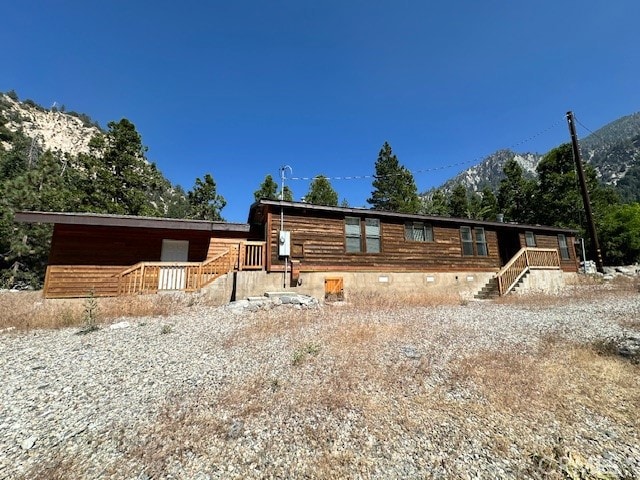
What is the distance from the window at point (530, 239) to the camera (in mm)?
18125

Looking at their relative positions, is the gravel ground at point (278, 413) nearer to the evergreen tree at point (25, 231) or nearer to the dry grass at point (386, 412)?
the dry grass at point (386, 412)

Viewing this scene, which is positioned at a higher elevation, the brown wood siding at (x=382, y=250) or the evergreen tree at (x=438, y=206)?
the evergreen tree at (x=438, y=206)

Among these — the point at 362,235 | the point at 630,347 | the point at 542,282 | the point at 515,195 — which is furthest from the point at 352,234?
the point at 515,195

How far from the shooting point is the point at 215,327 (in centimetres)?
731

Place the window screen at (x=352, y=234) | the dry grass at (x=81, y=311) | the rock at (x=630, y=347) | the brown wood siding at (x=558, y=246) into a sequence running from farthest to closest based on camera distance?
the brown wood siding at (x=558, y=246), the window screen at (x=352, y=234), the dry grass at (x=81, y=311), the rock at (x=630, y=347)

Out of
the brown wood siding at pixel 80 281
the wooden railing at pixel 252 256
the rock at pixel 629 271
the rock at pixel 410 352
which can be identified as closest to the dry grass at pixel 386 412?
the rock at pixel 410 352

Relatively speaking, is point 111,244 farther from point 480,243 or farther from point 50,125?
point 50,125

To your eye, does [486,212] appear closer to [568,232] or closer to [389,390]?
[568,232]

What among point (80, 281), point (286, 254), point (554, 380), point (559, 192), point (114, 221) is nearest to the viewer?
point (554, 380)

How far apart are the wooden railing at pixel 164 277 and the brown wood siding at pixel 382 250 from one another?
273 cm

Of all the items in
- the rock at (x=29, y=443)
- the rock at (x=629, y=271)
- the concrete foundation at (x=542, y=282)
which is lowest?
the rock at (x=29, y=443)

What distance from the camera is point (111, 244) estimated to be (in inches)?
512

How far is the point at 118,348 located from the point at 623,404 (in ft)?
26.8

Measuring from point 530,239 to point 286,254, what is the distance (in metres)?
16.2
